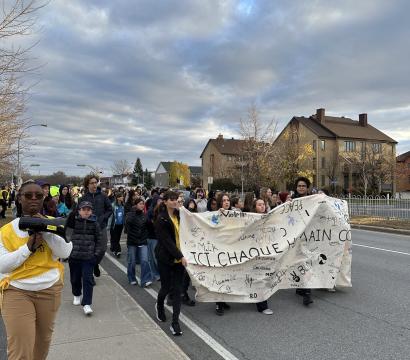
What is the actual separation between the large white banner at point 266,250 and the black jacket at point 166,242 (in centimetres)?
57

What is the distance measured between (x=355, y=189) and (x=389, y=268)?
54.7 meters

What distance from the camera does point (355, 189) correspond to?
60000 mm

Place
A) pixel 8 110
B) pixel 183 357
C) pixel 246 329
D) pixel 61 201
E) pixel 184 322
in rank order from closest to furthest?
pixel 183 357 < pixel 246 329 < pixel 184 322 < pixel 61 201 < pixel 8 110

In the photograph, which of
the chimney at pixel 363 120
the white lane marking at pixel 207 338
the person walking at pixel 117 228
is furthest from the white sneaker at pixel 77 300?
the chimney at pixel 363 120

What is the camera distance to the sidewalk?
4229 mm

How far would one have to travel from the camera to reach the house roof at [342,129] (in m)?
64.1

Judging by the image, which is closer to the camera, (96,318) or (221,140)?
(96,318)

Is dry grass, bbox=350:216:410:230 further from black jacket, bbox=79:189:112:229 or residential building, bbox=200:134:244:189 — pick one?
residential building, bbox=200:134:244:189

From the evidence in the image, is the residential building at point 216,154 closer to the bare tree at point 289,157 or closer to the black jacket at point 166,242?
the bare tree at point 289,157

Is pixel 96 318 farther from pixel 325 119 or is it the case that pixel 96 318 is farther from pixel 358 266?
pixel 325 119

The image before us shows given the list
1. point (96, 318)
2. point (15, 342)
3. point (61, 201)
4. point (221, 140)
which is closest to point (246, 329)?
point (96, 318)

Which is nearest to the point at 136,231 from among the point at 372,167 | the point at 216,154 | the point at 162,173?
Answer: the point at 372,167

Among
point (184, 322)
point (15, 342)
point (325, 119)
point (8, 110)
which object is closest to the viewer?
point (15, 342)

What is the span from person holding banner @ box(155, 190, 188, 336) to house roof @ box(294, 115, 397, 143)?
59461 mm
